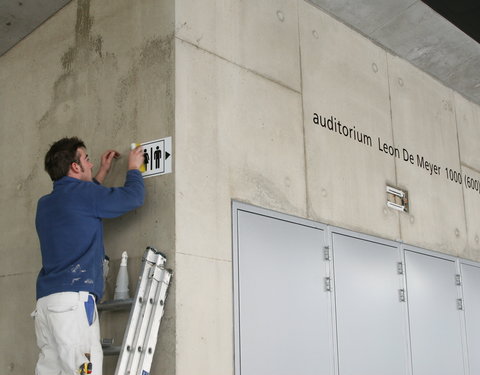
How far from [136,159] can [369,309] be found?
216cm

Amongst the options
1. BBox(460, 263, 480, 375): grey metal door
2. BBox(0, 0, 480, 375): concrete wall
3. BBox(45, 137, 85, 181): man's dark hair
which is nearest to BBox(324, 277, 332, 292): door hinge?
BBox(0, 0, 480, 375): concrete wall

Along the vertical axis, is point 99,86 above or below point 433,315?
above

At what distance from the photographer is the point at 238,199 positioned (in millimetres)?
4191

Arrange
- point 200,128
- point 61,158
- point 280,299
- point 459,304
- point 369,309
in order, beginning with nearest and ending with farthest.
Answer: point 61,158 < point 200,128 < point 280,299 < point 369,309 < point 459,304

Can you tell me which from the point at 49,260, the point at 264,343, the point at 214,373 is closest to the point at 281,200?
the point at 264,343

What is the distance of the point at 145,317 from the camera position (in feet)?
11.6

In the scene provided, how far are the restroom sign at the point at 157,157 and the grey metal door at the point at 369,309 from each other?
1508 millimetres

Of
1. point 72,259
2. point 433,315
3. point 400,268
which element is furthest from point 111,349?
point 433,315

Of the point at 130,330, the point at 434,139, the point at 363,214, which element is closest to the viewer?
the point at 130,330

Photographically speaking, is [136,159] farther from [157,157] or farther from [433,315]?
[433,315]

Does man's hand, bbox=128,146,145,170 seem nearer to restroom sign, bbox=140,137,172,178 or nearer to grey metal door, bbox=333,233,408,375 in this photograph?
restroom sign, bbox=140,137,172,178

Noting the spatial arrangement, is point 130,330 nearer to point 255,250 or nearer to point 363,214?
point 255,250

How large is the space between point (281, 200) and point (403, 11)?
2.02 m

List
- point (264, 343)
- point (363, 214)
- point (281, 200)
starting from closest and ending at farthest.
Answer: point (264, 343) → point (281, 200) → point (363, 214)
